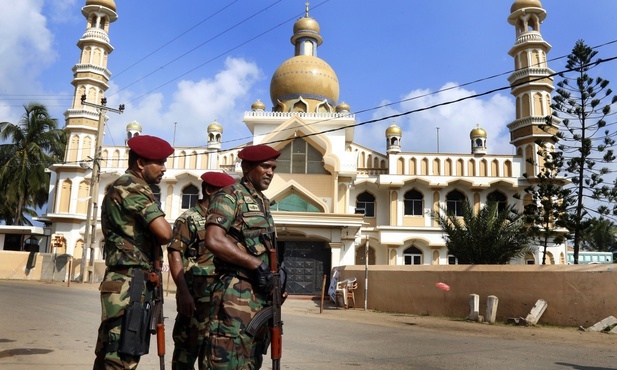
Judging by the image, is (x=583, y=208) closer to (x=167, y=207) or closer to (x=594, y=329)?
(x=594, y=329)

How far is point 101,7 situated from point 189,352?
31.3 meters

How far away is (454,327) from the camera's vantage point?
998cm

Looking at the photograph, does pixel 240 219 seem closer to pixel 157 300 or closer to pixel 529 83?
pixel 157 300

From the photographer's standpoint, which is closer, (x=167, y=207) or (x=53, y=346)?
(x=53, y=346)

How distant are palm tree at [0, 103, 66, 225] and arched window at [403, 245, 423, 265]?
2252 cm

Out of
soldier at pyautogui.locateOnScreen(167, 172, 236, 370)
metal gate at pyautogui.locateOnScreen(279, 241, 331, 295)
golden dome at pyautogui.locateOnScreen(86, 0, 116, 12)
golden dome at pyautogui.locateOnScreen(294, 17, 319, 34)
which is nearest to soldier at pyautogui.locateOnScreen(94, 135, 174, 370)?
soldier at pyautogui.locateOnScreen(167, 172, 236, 370)

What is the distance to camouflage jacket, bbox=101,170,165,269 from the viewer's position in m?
3.01

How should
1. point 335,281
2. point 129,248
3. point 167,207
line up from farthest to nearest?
1. point 167,207
2. point 335,281
3. point 129,248

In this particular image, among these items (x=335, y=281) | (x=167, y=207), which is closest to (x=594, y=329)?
(x=335, y=281)

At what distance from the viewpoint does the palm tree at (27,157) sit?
31.4 meters

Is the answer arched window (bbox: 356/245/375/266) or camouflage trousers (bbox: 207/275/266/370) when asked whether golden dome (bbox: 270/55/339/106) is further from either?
camouflage trousers (bbox: 207/275/266/370)

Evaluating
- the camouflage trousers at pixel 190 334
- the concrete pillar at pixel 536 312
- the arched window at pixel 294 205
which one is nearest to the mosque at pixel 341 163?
the arched window at pixel 294 205

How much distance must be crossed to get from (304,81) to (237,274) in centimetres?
2703

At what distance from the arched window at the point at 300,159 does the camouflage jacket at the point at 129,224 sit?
20.3m
